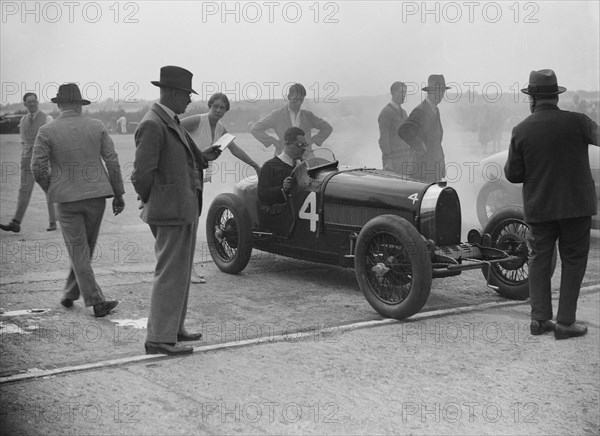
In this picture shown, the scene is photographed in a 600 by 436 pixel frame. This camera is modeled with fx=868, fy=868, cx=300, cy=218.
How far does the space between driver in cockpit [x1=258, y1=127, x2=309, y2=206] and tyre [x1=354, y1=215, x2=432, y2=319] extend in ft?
4.06

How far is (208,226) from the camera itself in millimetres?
8086

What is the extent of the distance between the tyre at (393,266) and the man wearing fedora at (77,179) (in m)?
1.84

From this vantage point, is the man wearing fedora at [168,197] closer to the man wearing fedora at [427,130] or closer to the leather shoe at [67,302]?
the leather shoe at [67,302]

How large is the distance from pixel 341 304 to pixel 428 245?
87 centimetres

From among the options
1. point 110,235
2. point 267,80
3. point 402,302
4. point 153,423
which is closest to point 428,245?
point 402,302

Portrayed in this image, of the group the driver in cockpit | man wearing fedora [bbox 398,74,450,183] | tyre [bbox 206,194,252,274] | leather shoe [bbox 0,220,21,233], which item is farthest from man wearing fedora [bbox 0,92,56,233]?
man wearing fedora [bbox 398,74,450,183]

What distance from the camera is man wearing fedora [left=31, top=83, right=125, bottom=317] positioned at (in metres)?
6.18

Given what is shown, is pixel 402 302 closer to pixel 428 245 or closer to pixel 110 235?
pixel 428 245

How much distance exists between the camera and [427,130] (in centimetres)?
957

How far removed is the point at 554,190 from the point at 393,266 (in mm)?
1246

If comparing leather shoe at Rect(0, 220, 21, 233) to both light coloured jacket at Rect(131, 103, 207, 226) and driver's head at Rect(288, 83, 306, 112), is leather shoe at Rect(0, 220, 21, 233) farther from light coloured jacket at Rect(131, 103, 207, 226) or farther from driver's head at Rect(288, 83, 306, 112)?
light coloured jacket at Rect(131, 103, 207, 226)

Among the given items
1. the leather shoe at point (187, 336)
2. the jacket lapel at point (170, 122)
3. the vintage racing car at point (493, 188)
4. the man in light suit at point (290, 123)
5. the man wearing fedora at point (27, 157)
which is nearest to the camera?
the jacket lapel at point (170, 122)

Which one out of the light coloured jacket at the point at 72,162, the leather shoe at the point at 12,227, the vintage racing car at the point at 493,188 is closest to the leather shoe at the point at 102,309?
the light coloured jacket at the point at 72,162

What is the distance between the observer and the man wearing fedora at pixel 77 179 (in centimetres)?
618
